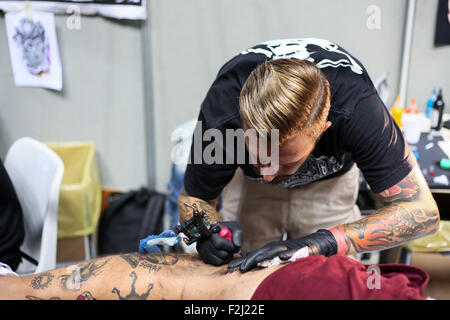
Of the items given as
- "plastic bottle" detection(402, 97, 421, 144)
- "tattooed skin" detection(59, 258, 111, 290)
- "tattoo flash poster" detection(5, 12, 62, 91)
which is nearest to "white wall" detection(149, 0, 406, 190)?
"plastic bottle" detection(402, 97, 421, 144)

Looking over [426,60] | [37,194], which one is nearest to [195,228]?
[37,194]

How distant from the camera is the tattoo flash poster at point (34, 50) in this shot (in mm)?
2199

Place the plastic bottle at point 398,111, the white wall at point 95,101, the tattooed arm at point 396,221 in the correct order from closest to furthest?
1. the tattooed arm at point 396,221
2. the plastic bottle at point 398,111
3. the white wall at point 95,101

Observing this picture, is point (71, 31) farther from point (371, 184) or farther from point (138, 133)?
point (371, 184)

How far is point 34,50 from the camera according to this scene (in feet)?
7.39

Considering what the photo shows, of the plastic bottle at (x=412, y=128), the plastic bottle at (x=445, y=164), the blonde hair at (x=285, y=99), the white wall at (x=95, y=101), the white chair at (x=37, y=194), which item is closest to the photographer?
the blonde hair at (x=285, y=99)

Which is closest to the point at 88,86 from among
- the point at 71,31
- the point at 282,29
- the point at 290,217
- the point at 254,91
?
the point at 71,31

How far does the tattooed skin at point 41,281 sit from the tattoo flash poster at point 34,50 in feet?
4.65

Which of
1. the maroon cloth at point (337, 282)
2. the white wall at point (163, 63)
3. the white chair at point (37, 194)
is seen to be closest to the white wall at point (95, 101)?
the white wall at point (163, 63)

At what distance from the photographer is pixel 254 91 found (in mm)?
1063

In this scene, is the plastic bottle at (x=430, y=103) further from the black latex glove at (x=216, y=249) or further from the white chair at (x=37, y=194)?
the white chair at (x=37, y=194)

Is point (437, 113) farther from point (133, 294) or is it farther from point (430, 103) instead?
point (133, 294)

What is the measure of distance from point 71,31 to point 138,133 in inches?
24.7

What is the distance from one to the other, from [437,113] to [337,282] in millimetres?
1404
